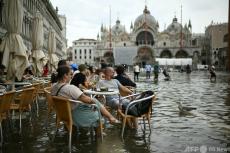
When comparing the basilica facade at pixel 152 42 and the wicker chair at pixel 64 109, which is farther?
the basilica facade at pixel 152 42

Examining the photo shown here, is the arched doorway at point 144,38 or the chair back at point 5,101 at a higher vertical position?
the arched doorway at point 144,38

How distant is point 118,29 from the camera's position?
14075 cm

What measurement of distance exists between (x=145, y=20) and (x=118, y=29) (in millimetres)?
15108

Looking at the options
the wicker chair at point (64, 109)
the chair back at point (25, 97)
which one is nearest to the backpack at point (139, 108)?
the wicker chair at point (64, 109)

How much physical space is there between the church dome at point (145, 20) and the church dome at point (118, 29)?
911cm

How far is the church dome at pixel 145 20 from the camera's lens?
128750 millimetres

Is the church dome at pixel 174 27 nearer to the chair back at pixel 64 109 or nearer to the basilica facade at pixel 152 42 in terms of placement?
the basilica facade at pixel 152 42

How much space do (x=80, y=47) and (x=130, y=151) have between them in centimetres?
16061

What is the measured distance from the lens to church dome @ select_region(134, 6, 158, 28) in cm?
12875

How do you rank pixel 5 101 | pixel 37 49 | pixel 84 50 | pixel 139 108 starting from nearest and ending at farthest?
pixel 5 101 < pixel 139 108 < pixel 37 49 < pixel 84 50

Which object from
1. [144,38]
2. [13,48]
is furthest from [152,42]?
[13,48]

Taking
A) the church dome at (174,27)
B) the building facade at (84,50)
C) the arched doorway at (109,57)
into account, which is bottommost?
the arched doorway at (109,57)

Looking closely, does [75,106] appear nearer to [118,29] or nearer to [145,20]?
[145,20]

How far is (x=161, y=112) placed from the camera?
484 inches
